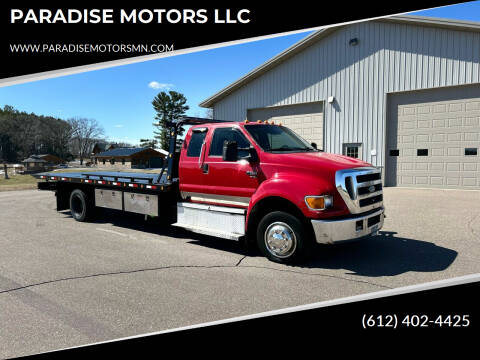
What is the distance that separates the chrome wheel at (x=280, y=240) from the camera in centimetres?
533

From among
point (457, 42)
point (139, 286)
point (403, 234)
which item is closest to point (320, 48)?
point (457, 42)

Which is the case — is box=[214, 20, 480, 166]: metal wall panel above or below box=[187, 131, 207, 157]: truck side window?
above

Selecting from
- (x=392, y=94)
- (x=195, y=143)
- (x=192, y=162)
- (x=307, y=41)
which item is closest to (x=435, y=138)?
(x=392, y=94)

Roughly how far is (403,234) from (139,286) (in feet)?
18.1

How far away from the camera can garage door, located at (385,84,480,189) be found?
46.6 feet

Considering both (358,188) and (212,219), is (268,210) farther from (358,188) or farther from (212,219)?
(358,188)

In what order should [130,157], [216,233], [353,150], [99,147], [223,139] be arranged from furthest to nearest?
[99,147]
[130,157]
[353,150]
[223,139]
[216,233]

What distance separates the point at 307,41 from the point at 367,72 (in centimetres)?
339

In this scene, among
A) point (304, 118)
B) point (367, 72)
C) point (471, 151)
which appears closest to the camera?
point (471, 151)

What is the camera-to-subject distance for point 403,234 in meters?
7.47

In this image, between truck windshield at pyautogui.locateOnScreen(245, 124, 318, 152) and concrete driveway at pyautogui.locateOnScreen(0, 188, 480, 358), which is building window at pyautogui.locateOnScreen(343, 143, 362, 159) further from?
truck windshield at pyautogui.locateOnScreen(245, 124, 318, 152)

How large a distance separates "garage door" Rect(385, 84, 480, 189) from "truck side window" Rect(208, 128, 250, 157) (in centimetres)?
1184

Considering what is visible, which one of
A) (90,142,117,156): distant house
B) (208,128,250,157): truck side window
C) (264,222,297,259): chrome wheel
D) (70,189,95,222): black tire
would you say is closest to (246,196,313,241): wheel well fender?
(264,222,297,259): chrome wheel

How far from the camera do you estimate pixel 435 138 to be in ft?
49.1
